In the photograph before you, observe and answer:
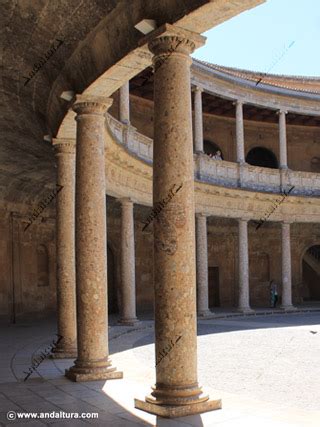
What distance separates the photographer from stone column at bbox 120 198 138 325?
1834cm

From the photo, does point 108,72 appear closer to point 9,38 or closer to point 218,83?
point 9,38

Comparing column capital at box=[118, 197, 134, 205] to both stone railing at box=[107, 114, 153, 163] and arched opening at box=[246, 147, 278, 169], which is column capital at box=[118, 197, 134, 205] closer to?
stone railing at box=[107, 114, 153, 163]

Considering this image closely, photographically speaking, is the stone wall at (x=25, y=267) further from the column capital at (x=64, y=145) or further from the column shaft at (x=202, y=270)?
the column capital at (x=64, y=145)

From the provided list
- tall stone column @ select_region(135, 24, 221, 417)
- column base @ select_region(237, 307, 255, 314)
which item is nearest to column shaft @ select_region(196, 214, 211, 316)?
column base @ select_region(237, 307, 255, 314)

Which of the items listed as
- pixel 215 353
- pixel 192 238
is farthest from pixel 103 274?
pixel 215 353

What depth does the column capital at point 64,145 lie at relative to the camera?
38.2ft

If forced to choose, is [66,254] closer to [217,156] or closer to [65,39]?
[65,39]

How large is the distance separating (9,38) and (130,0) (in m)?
2.40

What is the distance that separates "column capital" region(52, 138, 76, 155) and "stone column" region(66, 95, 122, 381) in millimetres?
2338

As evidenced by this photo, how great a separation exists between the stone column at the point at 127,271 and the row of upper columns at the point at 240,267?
457 cm

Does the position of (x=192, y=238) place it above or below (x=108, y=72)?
below

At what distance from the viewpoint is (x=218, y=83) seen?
2420 centimetres

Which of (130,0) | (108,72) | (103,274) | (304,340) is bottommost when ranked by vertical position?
(304,340)

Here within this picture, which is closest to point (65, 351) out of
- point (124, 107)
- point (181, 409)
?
point (181, 409)
